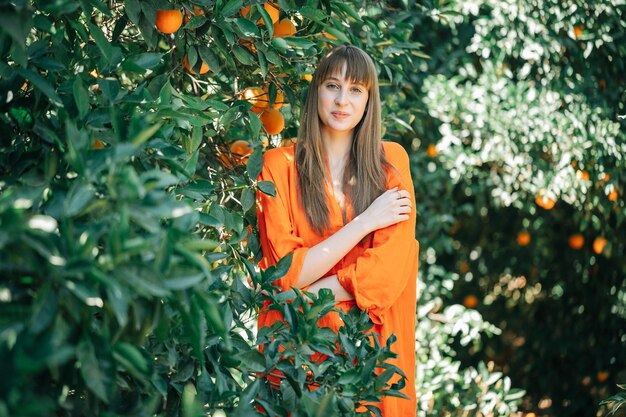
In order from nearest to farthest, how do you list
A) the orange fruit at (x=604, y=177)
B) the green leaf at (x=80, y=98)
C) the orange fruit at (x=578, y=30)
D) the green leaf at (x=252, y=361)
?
the green leaf at (x=80, y=98) → the green leaf at (x=252, y=361) → the orange fruit at (x=604, y=177) → the orange fruit at (x=578, y=30)

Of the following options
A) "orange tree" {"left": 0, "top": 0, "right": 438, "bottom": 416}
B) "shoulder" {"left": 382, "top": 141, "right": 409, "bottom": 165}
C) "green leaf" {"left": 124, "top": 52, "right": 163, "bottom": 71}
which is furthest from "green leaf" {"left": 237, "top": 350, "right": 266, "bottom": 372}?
"shoulder" {"left": 382, "top": 141, "right": 409, "bottom": 165}

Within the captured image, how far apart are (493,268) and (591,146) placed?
4.34 feet

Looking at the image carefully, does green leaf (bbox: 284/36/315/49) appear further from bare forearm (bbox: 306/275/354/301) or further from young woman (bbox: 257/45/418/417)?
bare forearm (bbox: 306/275/354/301)

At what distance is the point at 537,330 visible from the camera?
154 inches

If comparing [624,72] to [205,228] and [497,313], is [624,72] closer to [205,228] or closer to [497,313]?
[497,313]

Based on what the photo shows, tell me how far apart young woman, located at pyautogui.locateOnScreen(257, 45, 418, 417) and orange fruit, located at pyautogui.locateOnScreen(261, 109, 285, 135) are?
3.6 inches

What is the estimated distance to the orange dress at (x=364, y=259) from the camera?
1.86 m

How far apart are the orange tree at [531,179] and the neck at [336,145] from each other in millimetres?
457

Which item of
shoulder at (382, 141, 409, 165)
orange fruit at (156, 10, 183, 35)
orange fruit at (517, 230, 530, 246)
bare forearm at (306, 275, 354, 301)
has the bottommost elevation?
orange fruit at (517, 230, 530, 246)

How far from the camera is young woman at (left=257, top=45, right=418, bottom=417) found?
73.5 inches

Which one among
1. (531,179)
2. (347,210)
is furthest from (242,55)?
(531,179)

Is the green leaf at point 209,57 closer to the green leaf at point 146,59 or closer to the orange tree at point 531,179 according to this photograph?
the green leaf at point 146,59

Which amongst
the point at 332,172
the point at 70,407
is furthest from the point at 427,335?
the point at 70,407

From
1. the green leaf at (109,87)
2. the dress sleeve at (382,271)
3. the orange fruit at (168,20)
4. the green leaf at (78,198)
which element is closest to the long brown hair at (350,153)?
the dress sleeve at (382,271)
